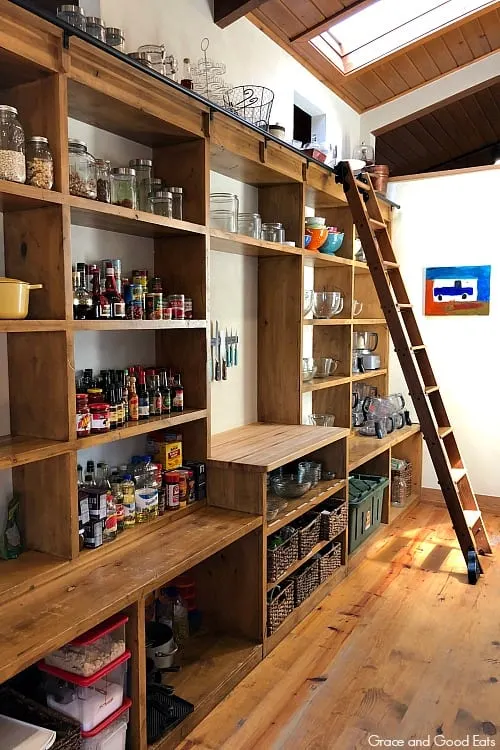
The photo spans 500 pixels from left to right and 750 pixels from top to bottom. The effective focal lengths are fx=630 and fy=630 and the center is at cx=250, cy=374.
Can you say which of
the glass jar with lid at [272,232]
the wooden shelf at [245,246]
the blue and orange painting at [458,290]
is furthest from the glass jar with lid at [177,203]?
the blue and orange painting at [458,290]

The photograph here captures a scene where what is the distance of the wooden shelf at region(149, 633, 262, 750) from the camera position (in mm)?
2086

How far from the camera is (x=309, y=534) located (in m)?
2.92

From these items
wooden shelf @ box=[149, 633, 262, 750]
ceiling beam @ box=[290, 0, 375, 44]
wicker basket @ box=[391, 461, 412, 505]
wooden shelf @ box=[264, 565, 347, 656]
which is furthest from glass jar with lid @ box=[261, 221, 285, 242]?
wicker basket @ box=[391, 461, 412, 505]

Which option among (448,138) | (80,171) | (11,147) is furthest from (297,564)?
(448,138)

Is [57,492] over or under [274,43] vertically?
under

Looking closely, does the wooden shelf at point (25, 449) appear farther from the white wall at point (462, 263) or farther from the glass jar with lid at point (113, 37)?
the white wall at point (462, 263)

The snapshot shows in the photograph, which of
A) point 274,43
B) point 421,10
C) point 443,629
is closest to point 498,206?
point 421,10

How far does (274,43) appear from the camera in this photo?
3.42 metres

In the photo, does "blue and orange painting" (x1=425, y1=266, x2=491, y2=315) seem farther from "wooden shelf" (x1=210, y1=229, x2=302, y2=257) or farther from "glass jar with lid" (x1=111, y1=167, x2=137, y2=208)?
"glass jar with lid" (x1=111, y1=167, x2=137, y2=208)

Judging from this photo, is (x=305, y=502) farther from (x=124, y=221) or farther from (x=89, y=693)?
(x=124, y=221)

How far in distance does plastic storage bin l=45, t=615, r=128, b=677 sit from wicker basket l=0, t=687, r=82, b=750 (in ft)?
0.39

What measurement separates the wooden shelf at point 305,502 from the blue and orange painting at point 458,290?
6.04ft

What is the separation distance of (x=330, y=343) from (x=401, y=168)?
3052 mm

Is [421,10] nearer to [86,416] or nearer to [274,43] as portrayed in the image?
[274,43]
